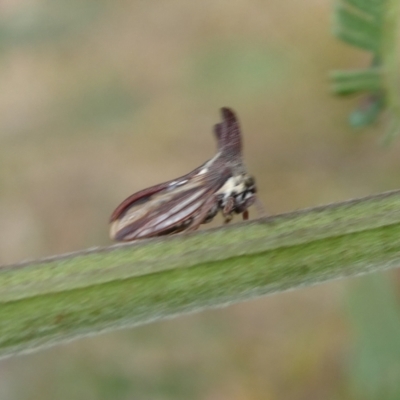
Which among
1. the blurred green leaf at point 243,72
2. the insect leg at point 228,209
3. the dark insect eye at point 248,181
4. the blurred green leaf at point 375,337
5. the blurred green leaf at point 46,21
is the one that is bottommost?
the blurred green leaf at point 375,337

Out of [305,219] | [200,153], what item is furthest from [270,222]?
[200,153]

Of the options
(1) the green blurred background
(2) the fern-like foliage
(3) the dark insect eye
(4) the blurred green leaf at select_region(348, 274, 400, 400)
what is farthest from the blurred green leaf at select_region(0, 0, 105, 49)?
(3) the dark insect eye

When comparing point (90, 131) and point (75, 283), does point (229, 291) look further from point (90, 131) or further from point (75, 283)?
point (90, 131)

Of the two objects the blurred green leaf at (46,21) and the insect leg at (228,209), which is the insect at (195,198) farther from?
the blurred green leaf at (46,21)

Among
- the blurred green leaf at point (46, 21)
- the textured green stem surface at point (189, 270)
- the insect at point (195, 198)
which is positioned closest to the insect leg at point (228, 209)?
the insect at point (195, 198)

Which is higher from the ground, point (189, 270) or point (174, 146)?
point (189, 270)

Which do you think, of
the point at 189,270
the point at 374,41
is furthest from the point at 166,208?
the point at 374,41

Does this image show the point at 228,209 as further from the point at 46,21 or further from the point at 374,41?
the point at 46,21
